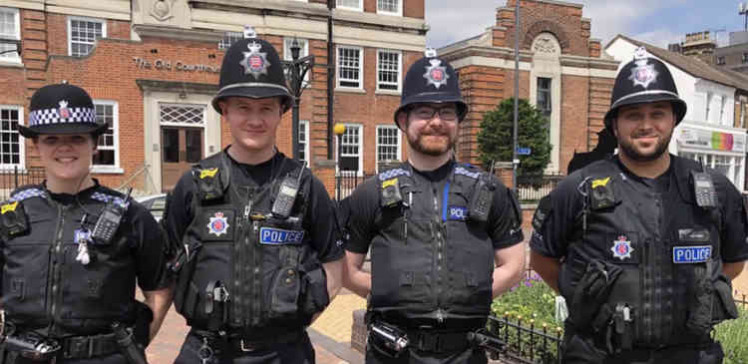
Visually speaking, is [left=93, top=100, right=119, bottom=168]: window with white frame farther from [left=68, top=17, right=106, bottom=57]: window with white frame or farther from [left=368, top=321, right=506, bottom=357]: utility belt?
[left=368, top=321, right=506, bottom=357]: utility belt

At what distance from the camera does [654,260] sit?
9.80 ft

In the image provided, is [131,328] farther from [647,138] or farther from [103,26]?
[103,26]

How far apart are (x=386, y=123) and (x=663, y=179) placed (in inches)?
967

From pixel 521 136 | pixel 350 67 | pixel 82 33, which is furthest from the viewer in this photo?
pixel 521 136

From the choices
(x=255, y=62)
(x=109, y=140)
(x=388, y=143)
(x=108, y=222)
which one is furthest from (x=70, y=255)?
(x=388, y=143)

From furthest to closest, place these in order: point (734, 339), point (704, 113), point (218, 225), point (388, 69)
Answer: point (704, 113) < point (388, 69) < point (734, 339) < point (218, 225)

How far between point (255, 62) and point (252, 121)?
0.33 m

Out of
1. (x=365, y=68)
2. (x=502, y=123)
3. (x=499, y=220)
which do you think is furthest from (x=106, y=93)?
(x=499, y=220)

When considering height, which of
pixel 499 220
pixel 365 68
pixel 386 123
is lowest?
pixel 499 220

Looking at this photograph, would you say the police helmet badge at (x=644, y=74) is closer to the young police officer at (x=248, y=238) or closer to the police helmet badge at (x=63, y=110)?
the young police officer at (x=248, y=238)

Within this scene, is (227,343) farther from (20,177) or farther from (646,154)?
(20,177)

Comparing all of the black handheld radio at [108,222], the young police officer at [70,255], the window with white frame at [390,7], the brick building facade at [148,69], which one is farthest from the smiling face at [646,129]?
the window with white frame at [390,7]

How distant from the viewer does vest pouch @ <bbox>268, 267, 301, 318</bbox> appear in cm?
286

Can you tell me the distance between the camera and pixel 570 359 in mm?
3186
